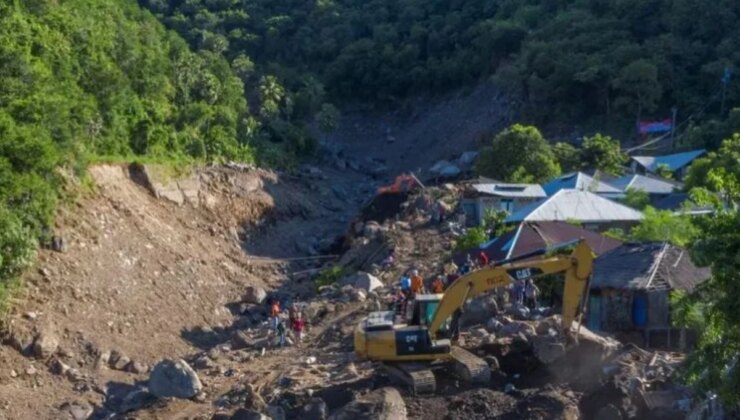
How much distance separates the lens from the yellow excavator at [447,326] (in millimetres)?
24922

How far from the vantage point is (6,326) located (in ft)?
106

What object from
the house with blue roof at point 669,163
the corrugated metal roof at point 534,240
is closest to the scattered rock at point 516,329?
the corrugated metal roof at point 534,240

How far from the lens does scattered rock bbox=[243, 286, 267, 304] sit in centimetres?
4122

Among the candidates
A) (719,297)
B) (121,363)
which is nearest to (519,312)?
(121,363)

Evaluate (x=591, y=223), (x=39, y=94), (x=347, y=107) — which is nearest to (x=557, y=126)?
(x=347, y=107)

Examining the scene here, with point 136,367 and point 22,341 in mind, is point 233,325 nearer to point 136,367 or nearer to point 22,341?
point 136,367

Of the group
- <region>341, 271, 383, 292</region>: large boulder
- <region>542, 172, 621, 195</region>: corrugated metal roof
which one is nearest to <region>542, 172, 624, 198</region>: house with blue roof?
<region>542, 172, 621, 195</region>: corrugated metal roof

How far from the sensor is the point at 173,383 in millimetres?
28219

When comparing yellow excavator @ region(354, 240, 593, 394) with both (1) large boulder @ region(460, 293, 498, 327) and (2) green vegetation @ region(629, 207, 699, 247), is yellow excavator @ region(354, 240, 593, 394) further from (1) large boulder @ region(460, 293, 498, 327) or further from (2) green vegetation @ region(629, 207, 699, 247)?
(2) green vegetation @ region(629, 207, 699, 247)

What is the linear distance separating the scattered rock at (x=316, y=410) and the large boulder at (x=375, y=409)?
780 millimetres

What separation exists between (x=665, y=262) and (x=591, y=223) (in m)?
13.0

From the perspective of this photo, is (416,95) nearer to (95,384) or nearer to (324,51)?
(324,51)

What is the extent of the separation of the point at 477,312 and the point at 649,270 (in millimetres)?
4368

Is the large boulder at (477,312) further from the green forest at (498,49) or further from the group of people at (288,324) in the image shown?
the green forest at (498,49)
